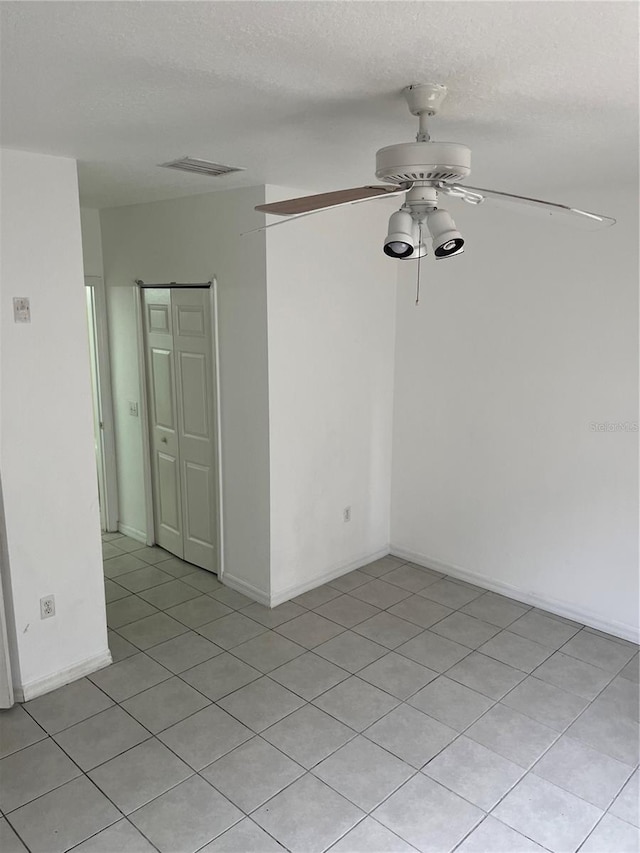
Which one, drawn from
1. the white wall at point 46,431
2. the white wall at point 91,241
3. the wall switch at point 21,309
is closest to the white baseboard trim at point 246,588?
the white wall at point 46,431

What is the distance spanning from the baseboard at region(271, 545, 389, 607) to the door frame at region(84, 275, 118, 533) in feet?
6.30

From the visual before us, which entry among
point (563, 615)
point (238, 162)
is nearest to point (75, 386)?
point (238, 162)

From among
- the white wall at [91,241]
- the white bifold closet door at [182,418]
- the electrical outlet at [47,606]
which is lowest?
the electrical outlet at [47,606]

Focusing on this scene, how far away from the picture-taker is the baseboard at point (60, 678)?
3201 mm

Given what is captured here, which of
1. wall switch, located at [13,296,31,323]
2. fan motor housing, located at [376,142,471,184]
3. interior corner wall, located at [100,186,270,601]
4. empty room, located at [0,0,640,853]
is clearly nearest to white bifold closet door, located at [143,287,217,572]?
empty room, located at [0,0,640,853]

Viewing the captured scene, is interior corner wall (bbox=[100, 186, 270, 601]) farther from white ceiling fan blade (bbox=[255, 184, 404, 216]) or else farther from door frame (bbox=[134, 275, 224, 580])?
white ceiling fan blade (bbox=[255, 184, 404, 216])

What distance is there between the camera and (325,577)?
4.57 m

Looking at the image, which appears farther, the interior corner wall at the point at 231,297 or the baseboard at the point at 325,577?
the baseboard at the point at 325,577

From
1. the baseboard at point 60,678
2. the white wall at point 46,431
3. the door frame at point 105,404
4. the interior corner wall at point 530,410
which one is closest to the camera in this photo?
the white wall at point 46,431

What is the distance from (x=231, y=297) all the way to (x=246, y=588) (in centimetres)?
192

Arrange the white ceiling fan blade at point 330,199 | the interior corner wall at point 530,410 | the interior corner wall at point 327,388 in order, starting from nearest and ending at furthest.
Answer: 1. the white ceiling fan blade at point 330,199
2. the interior corner wall at point 530,410
3. the interior corner wall at point 327,388

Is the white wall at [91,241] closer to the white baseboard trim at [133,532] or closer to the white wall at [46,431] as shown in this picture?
the white wall at [46,431]

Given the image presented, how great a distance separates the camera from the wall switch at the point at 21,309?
2934mm

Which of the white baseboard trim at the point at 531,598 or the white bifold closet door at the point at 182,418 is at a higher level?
the white bifold closet door at the point at 182,418
